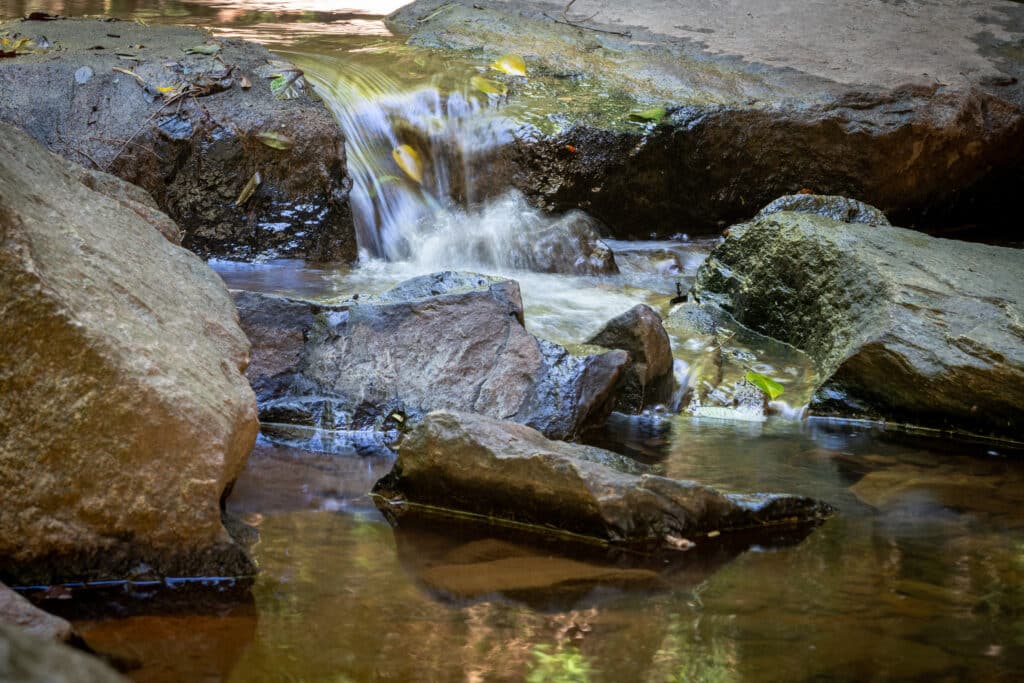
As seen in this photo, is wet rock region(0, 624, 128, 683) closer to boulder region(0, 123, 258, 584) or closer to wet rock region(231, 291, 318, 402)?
boulder region(0, 123, 258, 584)

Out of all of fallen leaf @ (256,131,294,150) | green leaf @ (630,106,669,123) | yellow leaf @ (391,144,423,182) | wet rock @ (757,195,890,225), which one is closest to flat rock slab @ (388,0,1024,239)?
green leaf @ (630,106,669,123)

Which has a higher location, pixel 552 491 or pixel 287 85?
pixel 287 85

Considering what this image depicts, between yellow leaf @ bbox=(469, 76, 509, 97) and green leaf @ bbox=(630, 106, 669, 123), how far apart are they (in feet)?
3.46

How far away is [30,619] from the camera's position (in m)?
2.17

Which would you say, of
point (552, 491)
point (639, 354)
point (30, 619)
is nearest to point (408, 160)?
point (639, 354)

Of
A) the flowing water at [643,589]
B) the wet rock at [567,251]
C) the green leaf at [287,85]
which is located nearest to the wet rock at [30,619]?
the flowing water at [643,589]

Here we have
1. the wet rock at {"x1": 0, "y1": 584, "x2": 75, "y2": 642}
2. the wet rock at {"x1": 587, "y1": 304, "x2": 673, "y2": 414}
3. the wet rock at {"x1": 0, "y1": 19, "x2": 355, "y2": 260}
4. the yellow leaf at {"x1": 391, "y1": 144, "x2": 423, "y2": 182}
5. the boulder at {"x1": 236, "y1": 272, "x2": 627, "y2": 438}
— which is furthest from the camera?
the yellow leaf at {"x1": 391, "y1": 144, "x2": 423, "y2": 182}

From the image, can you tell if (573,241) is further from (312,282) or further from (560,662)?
(560,662)

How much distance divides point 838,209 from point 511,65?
316 cm

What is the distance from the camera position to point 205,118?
653 cm

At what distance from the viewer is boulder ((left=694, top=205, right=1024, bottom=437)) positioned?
4.57 m

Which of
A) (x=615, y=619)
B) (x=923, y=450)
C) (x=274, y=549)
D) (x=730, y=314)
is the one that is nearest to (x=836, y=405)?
(x=923, y=450)

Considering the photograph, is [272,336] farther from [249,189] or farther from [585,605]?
[249,189]

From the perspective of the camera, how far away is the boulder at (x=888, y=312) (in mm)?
4574
